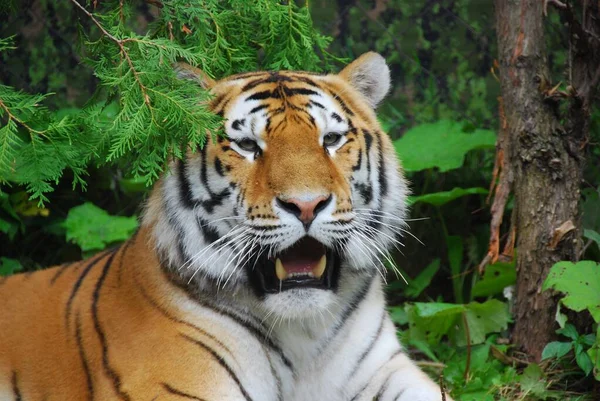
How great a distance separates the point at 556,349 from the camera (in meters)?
3.70

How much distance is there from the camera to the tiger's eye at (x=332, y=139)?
3.04m

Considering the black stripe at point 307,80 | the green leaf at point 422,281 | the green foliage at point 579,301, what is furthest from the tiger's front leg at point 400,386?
the green leaf at point 422,281

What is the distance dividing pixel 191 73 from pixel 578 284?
1.65m

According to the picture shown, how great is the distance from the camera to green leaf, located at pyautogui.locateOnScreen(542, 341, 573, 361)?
368cm

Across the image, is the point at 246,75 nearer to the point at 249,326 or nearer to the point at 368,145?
the point at 368,145

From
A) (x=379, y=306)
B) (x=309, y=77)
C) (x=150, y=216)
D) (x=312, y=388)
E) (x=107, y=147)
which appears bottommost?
(x=312, y=388)

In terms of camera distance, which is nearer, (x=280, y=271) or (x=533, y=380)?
(x=280, y=271)

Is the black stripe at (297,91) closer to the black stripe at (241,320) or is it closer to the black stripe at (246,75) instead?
the black stripe at (246,75)

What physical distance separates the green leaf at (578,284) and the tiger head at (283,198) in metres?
0.77

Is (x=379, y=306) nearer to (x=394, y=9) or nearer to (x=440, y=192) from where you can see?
(x=440, y=192)

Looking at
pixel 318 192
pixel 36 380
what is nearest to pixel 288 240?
pixel 318 192

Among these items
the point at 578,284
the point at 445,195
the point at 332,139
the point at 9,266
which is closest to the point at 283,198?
the point at 332,139

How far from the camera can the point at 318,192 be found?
2.78m

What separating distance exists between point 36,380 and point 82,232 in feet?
4.87
